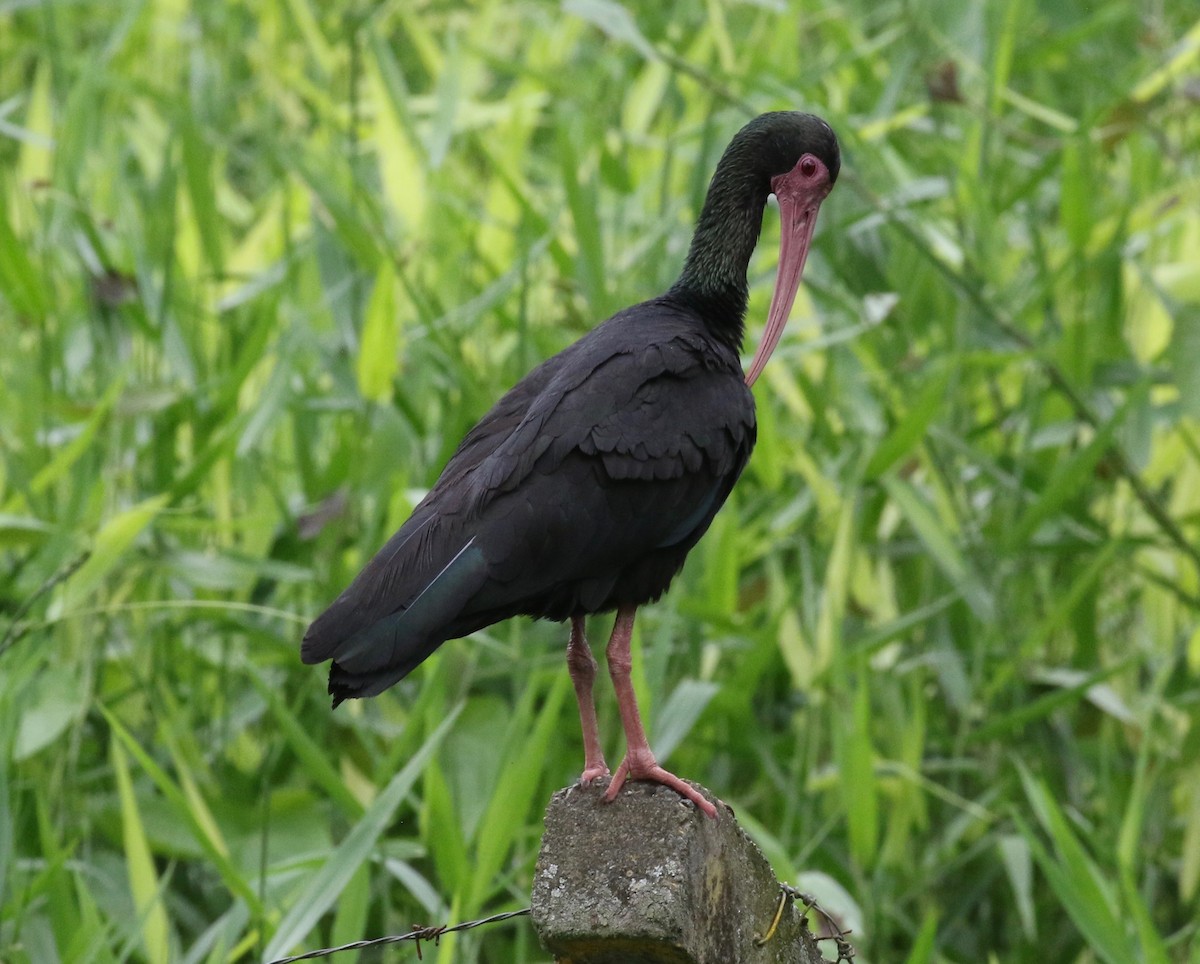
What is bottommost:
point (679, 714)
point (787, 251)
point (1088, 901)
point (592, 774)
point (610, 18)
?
point (1088, 901)

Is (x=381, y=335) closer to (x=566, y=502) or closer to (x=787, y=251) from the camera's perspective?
(x=787, y=251)

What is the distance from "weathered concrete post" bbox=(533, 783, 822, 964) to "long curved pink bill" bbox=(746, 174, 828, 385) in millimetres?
1196

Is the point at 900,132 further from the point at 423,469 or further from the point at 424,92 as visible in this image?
the point at 424,92

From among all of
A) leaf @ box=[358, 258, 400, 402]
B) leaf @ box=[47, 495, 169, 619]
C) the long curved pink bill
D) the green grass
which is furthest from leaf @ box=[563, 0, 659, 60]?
leaf @ box=[47, 495, 169, 619]

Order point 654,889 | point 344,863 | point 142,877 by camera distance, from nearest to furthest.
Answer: point 654,889 < point 344,863 < point 142,877

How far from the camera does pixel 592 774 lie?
10.1 ft

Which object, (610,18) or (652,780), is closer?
(652,780)

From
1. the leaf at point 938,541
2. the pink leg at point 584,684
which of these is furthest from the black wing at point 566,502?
the leaf at point 938,541

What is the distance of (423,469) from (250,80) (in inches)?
188

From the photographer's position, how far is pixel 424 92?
11.1 meters

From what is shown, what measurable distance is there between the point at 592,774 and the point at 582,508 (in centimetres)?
50

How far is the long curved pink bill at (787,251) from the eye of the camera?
3.75 m

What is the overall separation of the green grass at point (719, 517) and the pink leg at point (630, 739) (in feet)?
2.70

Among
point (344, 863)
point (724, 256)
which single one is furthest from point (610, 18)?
point (344, 863)
